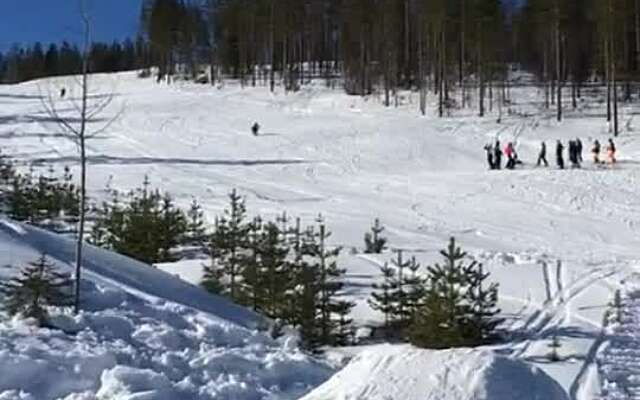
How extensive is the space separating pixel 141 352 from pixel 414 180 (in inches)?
1022

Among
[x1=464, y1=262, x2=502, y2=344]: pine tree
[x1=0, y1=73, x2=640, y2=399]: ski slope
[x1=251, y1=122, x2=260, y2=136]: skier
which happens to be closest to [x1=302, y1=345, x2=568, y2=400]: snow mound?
[x1=0, y1=73, x2=640, y2=399]: ski slope

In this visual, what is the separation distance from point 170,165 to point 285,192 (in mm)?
8610

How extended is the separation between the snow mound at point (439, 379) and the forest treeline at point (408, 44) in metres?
40.8

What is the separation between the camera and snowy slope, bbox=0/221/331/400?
7.53 meters

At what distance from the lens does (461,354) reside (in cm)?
538

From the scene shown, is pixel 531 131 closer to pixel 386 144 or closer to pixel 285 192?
pixel 386 144

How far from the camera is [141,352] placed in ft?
28.1

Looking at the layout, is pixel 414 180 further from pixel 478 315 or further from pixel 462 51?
pixel 462 51

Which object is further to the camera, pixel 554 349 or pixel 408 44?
pixel 408 44

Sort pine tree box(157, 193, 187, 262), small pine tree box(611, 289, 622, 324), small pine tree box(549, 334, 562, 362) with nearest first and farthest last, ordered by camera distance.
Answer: small pine tree box(549, 334, 562, 362) → small pine tree box(611, 289, 622, 324) → pine tree box(157, 193, 187, 262)

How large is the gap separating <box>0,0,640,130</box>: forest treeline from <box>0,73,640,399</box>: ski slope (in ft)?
9.03

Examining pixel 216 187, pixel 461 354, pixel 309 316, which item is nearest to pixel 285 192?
pixel 216 187

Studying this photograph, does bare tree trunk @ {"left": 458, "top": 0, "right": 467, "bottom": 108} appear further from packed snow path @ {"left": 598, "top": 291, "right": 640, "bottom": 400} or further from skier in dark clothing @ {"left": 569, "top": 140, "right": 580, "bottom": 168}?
packed snow path @ {"left": 598, "top": 291, "right": 640, "bottom": 400}

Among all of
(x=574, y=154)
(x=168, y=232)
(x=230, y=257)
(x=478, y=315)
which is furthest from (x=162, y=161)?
(x=478, y=315)
